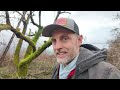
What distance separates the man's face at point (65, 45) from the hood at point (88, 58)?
51mm

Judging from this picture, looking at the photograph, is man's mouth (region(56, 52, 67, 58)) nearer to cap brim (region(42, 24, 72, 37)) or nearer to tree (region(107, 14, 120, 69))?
cap brim (region(42, 24, 72, 37))

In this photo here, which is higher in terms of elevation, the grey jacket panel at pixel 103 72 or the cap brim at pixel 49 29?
the cap brim at pixel 49 29

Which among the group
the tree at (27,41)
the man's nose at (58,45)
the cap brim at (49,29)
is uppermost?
the cap brim at (49,29)


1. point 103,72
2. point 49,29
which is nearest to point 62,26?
point 49,29

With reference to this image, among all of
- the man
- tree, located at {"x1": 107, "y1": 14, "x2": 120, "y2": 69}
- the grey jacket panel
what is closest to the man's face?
the man

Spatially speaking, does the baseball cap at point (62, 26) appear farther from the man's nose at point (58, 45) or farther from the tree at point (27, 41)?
the tree at point (27, 41)

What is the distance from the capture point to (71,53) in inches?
73.9

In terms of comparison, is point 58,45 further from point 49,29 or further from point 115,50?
point 115,50

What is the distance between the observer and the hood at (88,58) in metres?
1.81

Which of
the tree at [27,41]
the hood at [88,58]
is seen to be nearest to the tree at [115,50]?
the tree at [27,41]

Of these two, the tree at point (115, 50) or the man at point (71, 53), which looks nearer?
the man at point (71, 53)

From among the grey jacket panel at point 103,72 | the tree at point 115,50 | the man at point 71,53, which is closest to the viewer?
the grey jacket panel at point 103,72
